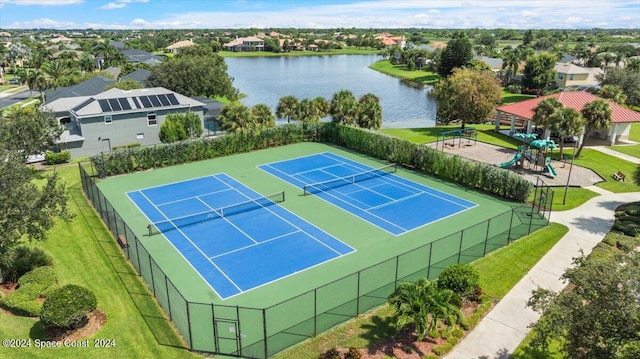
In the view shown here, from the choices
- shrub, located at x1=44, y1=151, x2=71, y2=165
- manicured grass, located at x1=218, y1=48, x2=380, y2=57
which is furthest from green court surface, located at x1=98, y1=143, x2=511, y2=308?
manicured grass, located at x1=218, y1=48, x2=380, y2=57

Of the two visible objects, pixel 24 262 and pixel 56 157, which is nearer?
pixel 24 262

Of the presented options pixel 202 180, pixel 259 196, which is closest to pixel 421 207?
pixel 259 196

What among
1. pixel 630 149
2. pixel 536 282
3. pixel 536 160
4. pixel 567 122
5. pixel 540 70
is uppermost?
pixel 540 70

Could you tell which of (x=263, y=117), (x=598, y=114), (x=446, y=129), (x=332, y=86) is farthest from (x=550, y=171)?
(x=332, y=86)

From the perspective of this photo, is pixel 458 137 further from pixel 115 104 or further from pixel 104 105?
pixel 104 105

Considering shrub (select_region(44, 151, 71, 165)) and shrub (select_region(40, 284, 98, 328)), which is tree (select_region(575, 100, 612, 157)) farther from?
shrub (select_region(44, 151, 71, 165))

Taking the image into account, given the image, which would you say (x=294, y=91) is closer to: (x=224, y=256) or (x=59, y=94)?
(x=59, y=94)

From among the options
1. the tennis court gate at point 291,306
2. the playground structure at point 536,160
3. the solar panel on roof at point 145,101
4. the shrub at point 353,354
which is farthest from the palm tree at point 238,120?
the shrub at point 353,354

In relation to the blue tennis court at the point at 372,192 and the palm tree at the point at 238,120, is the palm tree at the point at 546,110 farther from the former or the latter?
the palm tree at the point at 238,120
